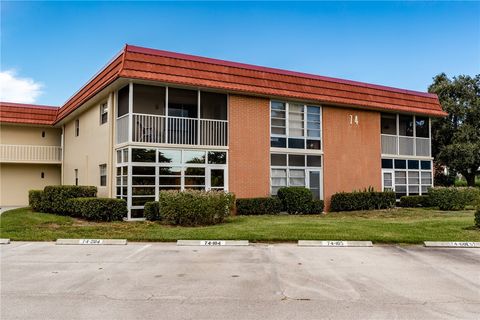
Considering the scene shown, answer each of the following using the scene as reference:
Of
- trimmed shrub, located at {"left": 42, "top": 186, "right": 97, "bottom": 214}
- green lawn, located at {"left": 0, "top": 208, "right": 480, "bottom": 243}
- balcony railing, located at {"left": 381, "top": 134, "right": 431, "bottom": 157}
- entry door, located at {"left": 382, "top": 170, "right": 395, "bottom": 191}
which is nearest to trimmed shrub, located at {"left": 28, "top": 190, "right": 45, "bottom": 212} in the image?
trimmed shrub, located at {"left": 42, "top": 186, "right": 97, "bottom": 214}

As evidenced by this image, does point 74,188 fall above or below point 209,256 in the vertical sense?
above

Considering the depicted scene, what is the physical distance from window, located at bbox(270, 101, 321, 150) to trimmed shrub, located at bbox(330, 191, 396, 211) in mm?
2547

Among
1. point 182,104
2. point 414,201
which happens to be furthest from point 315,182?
point 182,104

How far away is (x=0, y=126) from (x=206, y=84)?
14786 millimetres

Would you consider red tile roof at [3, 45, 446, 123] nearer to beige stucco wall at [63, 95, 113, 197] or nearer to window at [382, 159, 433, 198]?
beige stucco wall at [63, 95, 113, 197]

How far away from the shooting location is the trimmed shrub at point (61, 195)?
16.0 metres

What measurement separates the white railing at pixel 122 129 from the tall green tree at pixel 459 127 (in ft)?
68.6

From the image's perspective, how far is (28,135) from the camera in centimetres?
2445

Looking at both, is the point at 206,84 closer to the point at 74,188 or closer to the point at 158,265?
the point at 74,188

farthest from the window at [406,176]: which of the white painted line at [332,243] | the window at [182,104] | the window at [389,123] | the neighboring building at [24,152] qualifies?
the neighboring building at [24,152]

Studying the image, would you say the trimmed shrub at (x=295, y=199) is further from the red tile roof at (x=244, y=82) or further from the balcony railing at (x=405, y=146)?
the balcony railing at (x=405, y=146)

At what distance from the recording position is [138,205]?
14.9 meters

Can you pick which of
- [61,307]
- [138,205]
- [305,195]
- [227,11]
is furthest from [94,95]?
[61,307]

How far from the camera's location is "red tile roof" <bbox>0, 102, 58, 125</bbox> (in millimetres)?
23266
